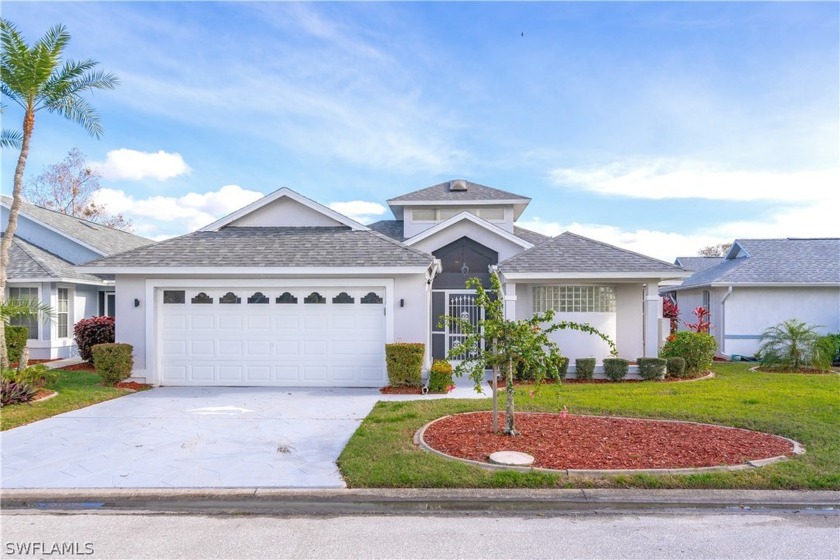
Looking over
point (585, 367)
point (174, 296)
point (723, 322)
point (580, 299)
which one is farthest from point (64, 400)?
point (723, 322)

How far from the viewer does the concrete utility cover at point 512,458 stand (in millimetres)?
5617

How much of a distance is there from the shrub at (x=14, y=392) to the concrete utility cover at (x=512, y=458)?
893 cm

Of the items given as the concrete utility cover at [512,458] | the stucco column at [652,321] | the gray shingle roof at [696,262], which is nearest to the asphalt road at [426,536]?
the concrete utility cover at [512,458]

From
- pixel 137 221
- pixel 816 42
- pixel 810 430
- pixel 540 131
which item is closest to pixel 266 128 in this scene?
pixel 540 131

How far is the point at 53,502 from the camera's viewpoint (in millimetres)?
4961

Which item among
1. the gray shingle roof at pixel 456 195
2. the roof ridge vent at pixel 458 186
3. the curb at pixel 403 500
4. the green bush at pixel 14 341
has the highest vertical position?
the roof ridge vent at pixel 458 186

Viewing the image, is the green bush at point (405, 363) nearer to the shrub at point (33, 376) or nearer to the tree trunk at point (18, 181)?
the shrub at point (33, 376)

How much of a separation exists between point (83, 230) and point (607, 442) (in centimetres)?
2113

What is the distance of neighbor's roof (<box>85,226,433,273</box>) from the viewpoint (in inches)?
445

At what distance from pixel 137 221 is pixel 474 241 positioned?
29.5 metres

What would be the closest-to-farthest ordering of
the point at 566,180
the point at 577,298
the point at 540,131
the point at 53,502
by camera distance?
the point at 53,502, the point at 577,298, the point at 540,131, the point at 566,180

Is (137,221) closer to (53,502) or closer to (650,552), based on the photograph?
(53,502)

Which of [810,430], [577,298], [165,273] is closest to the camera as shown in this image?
[810,430]

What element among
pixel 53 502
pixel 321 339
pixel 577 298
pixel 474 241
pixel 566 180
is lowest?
pixel 53 502
